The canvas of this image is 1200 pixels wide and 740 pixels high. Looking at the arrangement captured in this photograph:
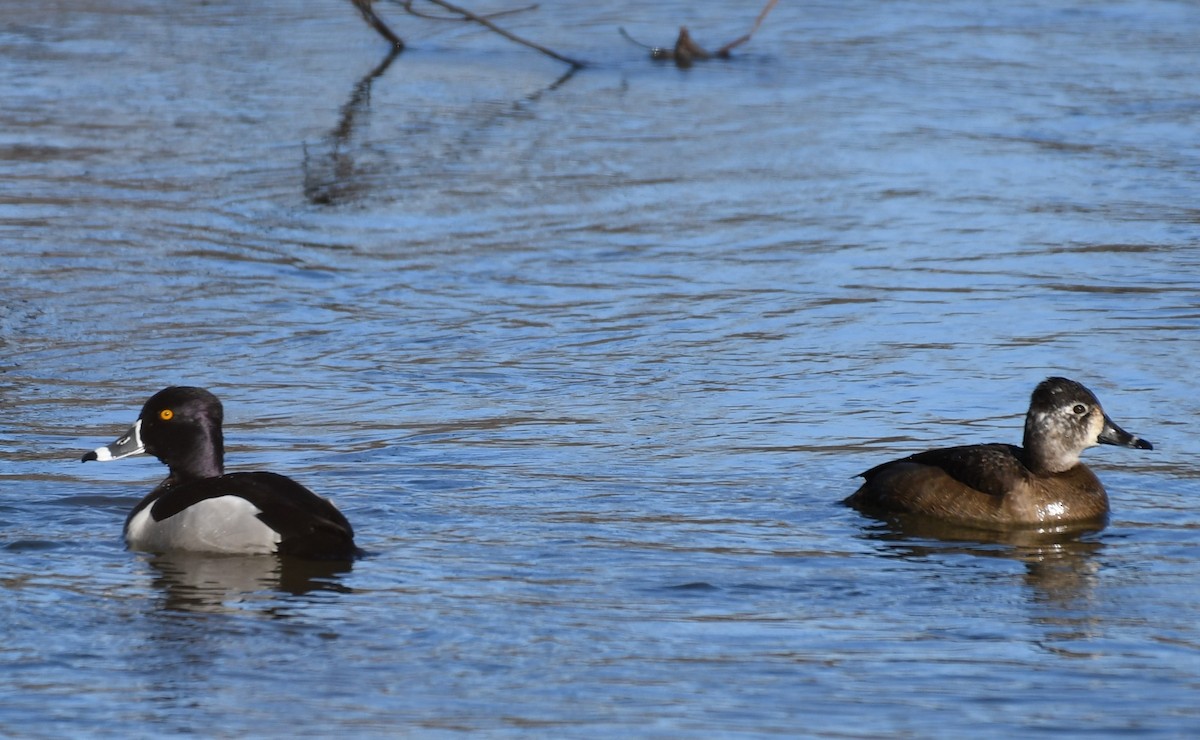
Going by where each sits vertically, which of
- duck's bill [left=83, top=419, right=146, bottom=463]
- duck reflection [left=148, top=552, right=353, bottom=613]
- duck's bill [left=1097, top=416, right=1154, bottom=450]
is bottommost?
duck reflection [left=148, top=552, right=353, bottom=613]

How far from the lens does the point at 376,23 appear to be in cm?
2286

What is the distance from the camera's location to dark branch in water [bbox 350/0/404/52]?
22.8 m

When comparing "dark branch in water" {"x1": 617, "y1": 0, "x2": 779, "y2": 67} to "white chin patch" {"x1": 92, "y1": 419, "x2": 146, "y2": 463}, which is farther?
"dark branch in water" {"x1": 617, "y1": 0, "x2": 779, "y2": 67}

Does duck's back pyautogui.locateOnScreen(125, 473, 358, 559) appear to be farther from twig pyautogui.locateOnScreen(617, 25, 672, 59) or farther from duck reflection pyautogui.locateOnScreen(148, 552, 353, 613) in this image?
twig pyautogui.locateOnScreen(617, 25, 672, 59)

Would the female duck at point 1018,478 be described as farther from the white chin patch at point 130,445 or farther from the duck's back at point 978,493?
the white chin patch at point 130,445

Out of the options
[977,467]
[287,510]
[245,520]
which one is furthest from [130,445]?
[977,467]

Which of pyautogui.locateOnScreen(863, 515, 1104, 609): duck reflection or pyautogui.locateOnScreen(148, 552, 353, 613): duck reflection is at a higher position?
pyautogui.locateOnScreen(148, 552, 353, 613): duck reflection

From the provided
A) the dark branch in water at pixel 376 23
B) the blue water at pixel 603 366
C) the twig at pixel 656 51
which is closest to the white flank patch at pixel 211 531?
the blue water at pixel 603 366

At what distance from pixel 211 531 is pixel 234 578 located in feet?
1.16

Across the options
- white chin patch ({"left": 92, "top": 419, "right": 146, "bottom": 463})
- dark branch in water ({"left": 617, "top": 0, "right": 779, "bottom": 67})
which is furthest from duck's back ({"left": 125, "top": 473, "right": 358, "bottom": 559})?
dark branch in water ({"left": 617, "top": 0, "right": 779, "bottom": 67})

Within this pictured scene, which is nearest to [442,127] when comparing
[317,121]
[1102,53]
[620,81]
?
[317,121]

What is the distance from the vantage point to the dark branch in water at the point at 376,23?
2275cm

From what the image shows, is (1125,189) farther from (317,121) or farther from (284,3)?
(284,3)

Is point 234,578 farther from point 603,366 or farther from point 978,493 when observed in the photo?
point 603,366
